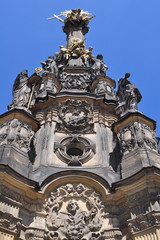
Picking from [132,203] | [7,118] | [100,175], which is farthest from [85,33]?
[132,203]

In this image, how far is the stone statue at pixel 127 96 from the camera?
Result: 41.8 ft

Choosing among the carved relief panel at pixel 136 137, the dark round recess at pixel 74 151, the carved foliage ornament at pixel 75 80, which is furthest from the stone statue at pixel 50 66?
the carved relief panel at pixel 136 137

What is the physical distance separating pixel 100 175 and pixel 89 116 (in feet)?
12.9

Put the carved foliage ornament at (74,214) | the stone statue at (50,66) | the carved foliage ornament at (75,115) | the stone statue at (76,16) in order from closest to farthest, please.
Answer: the carved foliage ornament at (74,214)
the carved foliage ornament at (75,115)
the stone statue at (50,66)
the stone statue at (76,16)

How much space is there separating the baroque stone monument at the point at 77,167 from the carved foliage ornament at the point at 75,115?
0.04m

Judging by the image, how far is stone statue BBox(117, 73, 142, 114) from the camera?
1273 centimetres

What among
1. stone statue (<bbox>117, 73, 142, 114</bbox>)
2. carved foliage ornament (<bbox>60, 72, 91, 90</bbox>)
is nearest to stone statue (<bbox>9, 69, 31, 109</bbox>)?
carved foliage ornament (<bbox>60, 72, 91, 90</bbox>)

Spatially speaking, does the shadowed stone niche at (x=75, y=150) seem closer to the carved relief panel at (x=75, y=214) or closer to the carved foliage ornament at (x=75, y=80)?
the carved relief panel at (x=75, y=214)

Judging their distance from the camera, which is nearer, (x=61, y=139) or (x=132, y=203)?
(x=132, y=203)

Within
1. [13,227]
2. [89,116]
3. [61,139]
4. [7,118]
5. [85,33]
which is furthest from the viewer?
[85,33]

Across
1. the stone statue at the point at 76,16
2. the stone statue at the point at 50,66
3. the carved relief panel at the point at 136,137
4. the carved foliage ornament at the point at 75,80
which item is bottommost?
→ the carved relief panel at the point at 136,137

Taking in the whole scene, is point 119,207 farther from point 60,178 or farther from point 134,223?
point 60,178

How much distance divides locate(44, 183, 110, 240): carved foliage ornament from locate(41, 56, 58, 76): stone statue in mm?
9131

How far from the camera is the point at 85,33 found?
26938 millimetres
